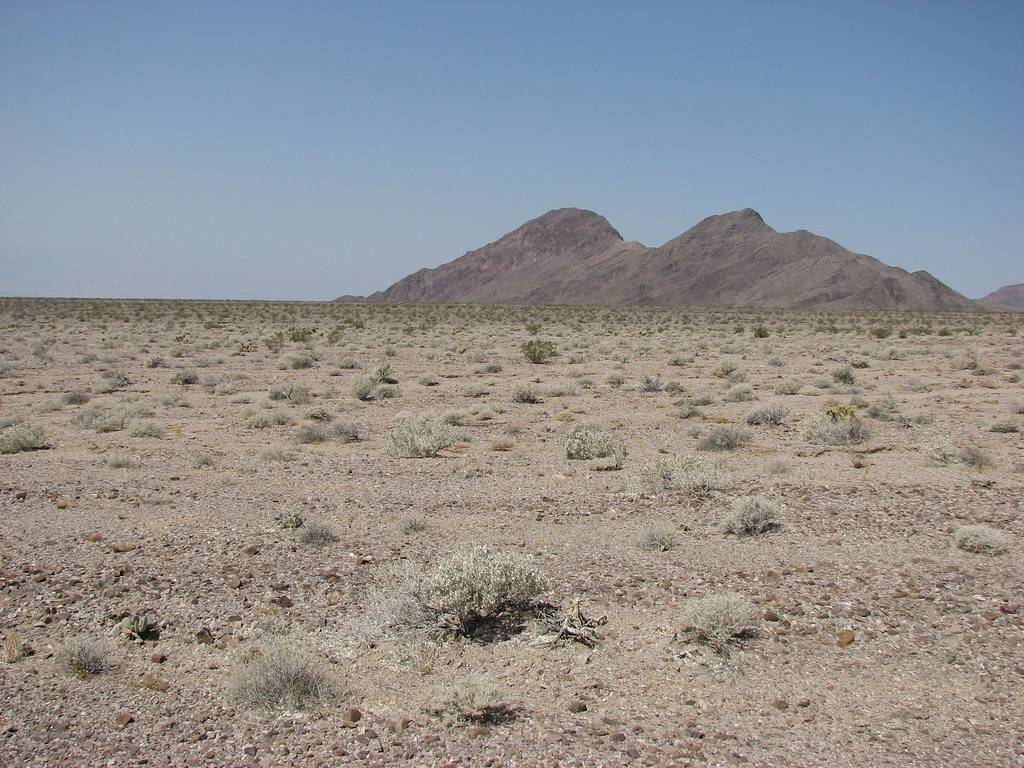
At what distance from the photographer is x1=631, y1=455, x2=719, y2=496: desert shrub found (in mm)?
9898

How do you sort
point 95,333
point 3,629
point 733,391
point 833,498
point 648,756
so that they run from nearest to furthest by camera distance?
point 648,756 < point 3,629 < point 833,498 < point 733,391 < point 95,333

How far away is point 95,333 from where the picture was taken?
138 feet

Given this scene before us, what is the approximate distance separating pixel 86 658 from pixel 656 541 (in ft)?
16.8

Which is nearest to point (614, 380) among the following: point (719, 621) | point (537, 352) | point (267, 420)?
point (537, 352)

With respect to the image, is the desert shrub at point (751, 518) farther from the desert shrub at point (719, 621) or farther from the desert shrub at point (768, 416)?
the desert shrub at point (768, 416)

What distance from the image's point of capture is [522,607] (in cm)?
658

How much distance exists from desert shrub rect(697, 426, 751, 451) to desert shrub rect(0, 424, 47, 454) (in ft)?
36.3

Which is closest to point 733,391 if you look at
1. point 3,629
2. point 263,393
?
point 263,393

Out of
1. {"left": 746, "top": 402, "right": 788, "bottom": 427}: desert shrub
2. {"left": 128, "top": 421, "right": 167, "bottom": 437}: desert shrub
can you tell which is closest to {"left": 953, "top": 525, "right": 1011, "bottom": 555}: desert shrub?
{"left": 746, "top": 402, "right": 788, "bottom": 427}: desert shrub

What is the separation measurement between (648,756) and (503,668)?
56.1 inches

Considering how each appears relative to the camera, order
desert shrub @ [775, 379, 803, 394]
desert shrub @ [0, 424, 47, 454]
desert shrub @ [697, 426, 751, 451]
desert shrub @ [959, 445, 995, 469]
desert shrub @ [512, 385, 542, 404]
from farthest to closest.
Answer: desert shrub @ [775, 379, 803, 394], desert shrub @ [512, 385, 542, 404], desert shrub @ [697, 426, 751, 451], desert shrub @ [0, 424, 47, 454], desert shrub @ [959, 445, 995, 469]

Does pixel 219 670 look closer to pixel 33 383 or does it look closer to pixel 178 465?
pixel 178 465

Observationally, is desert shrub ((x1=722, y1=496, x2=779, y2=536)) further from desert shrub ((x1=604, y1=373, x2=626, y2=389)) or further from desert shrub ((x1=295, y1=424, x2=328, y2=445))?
desert shrub ((x1=604, y1=373, x2=626, y2=389))

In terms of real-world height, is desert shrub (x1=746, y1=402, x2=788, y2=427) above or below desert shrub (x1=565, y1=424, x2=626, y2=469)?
above
